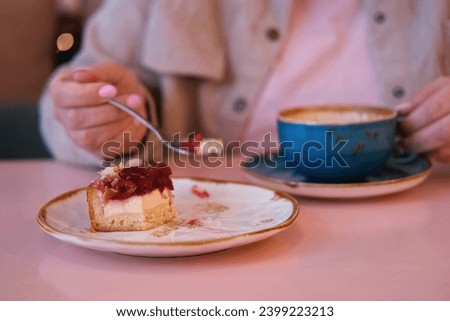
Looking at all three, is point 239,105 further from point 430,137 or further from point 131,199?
point 131,199

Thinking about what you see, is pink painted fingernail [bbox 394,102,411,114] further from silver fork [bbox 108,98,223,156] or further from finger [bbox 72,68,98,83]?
finger [bbox 72,68,98,83]

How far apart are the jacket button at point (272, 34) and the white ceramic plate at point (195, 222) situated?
0.46 m

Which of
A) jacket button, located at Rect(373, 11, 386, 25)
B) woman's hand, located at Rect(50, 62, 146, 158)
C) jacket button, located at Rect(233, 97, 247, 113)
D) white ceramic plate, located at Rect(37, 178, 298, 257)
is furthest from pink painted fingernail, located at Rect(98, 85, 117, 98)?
jacket button, located at Rect(373, 11, 386, 25)

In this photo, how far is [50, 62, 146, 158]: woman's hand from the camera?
0.95 m

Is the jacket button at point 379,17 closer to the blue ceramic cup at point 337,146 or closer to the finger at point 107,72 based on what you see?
the blue ceramic cup at point 337,146

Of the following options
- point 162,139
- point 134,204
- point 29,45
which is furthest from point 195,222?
point 29,45

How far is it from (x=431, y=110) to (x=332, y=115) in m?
0.14

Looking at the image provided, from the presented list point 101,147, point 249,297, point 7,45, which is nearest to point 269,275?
point 249,297

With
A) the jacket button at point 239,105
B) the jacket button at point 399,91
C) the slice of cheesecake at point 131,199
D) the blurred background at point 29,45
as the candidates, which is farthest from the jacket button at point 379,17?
the blurred background at point 29,45

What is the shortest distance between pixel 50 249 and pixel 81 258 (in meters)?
0.05

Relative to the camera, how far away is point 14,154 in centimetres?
153

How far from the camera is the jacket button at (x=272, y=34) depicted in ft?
4.03

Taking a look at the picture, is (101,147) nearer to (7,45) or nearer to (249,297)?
(249,297)

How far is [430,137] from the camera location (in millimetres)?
936
